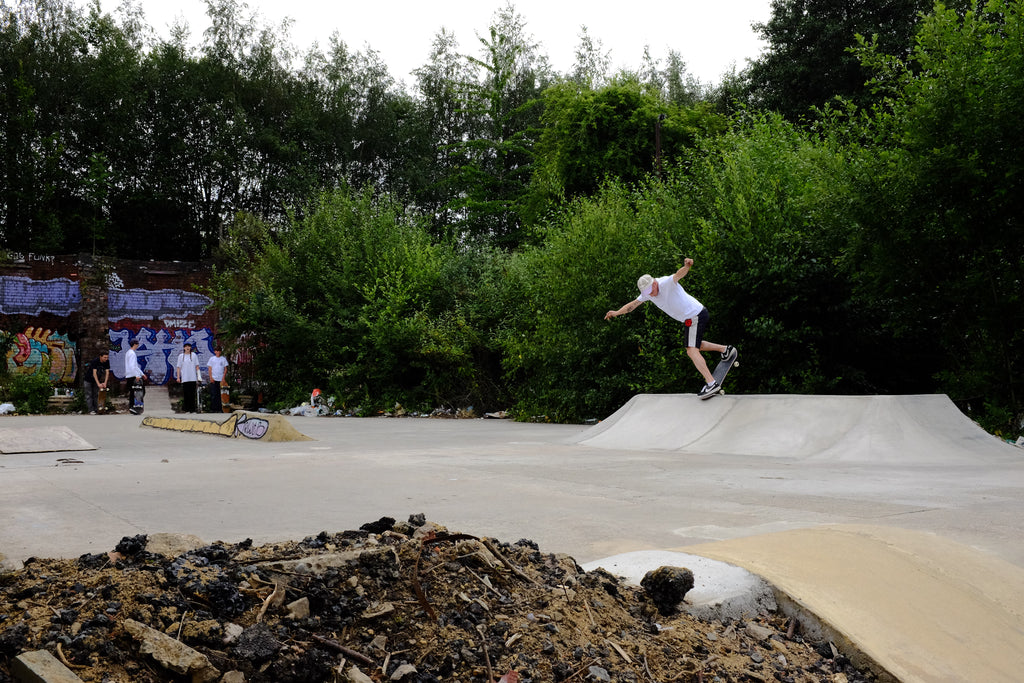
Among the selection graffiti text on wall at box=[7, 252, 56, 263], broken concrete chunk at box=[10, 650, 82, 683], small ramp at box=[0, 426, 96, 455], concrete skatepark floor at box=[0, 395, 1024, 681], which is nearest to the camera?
broken concrete chunk at box=[10, 650, 82, 683]

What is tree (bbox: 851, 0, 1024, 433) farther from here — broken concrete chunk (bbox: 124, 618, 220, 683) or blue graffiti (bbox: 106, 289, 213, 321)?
blue graffiti (bbox: 106, 289, 213, 321)

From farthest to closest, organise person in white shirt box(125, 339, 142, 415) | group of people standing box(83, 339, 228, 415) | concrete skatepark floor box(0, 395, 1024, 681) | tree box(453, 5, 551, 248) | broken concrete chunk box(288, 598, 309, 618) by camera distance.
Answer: tree box(453, 5, 551, 248) < group of people standing box(83, 339, 228, 415) < person in white shirt box(125, 339, 142, 415) < concrete skatepark floor box(0, 395, 1024, 681) < broken concrete chunk box(288, 598, 309, 618)

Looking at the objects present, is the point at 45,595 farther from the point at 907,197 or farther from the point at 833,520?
the point at 907,197

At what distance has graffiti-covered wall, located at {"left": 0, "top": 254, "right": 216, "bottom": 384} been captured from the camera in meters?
22.5

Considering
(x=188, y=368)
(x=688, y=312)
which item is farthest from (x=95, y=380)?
(x=688, y=312)

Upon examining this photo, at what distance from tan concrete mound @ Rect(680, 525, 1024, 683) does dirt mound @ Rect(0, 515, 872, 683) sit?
170 mm

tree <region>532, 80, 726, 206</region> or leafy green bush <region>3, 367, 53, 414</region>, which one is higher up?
tree <region>532, 80, 726, 206</region>

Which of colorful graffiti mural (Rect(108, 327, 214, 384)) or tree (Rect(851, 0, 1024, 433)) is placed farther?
colorful graffiti mural (Rect(108, 327, 214, 384))

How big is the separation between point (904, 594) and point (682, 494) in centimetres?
264

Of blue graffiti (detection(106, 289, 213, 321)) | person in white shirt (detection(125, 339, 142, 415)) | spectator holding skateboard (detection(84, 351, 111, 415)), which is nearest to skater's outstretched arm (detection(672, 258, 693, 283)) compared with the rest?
person in white shirt (detection(125, 339, 142, 415))

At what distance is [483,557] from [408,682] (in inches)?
25.0

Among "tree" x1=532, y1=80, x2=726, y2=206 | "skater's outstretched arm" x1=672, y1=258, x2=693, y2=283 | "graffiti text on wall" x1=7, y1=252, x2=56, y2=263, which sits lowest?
"skater's outstretched arm" x1=672, y1=258, x2=693, y2=283

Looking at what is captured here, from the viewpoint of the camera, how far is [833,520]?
4250mm

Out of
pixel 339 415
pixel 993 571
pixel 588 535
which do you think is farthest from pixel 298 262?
pixel 993 571
